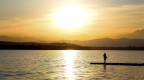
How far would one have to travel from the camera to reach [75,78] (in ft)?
125

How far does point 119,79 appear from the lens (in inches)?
1473

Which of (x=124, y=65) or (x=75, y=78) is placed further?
(x=124, y=65)

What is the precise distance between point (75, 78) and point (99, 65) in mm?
24155

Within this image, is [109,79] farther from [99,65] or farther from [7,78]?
[99,65]

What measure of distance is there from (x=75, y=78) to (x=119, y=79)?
18.9 feet

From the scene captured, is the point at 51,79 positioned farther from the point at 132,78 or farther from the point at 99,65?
the point at 99,65

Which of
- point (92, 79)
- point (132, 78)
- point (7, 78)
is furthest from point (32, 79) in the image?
point (132, 78)

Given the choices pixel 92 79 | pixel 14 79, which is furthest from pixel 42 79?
pixel 92 79

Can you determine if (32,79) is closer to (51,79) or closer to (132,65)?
(51,79)

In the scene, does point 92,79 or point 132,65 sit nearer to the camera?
point 92,79

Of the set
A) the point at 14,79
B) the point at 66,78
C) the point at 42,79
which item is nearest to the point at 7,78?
the point at 14,79

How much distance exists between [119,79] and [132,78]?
8.30ft

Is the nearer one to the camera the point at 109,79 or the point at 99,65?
the point at 109,79

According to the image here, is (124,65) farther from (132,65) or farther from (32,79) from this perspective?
(32,79)
